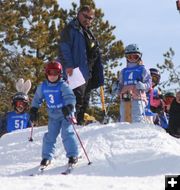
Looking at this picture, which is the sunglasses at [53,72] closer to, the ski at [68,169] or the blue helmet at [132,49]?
the ski at [68,169]

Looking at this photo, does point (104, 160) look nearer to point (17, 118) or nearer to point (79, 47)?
point (79, 47)

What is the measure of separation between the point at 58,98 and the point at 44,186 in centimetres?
232

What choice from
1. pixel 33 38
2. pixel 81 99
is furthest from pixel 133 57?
pixel 33 38

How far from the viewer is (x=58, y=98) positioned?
7.95 metres

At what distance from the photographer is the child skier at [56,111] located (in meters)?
7.79

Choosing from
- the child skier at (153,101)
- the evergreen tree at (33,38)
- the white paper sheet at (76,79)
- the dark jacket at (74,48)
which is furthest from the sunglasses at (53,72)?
the evergreen tree at (33,38)

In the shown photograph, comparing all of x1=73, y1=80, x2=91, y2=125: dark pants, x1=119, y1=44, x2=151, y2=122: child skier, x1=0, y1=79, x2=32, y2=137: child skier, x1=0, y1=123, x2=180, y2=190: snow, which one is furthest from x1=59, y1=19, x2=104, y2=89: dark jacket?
x1=0, y1=79, x2=32, y2=137: child skier

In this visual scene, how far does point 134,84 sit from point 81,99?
97 centimetres

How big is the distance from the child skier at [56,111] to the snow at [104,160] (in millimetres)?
228

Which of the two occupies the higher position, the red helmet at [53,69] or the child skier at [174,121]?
the red helmet at [53,69]

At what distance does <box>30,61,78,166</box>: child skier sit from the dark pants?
56.8 inches

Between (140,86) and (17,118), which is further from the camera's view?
(17,118)

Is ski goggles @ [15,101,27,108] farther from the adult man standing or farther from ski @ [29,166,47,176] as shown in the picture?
ski @ [29,166,47,176]

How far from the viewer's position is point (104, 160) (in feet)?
25.6
